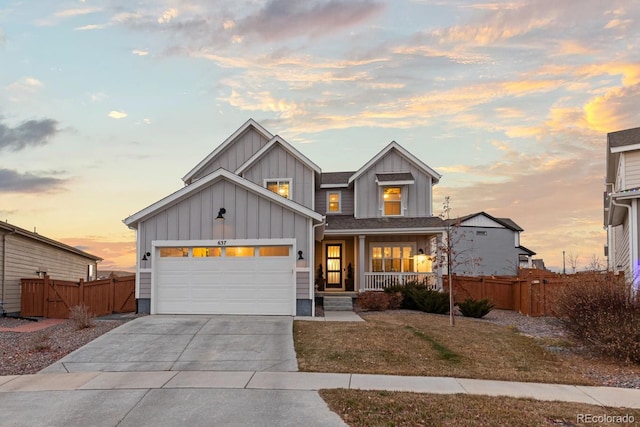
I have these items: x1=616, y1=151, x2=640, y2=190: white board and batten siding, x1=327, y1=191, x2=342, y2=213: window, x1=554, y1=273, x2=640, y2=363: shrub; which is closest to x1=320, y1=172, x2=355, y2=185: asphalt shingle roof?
x1=327, y1=191, x2=342, y2=213: window

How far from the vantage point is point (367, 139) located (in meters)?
25.4

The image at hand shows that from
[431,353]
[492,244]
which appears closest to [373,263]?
[431,353]

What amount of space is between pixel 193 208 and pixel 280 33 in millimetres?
7140

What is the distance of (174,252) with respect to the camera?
16109 mm

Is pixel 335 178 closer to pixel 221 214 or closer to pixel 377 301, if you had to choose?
pixel 377 301

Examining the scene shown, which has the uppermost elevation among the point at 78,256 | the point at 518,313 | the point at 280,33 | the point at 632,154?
the point at 280,33

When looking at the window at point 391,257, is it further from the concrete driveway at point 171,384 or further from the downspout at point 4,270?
the downspout at point 4,270

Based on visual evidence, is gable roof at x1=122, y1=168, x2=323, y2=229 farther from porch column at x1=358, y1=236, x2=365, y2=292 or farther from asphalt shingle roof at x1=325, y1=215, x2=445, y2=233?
porch column at x1=358, y1=236, x2=365, y2=292

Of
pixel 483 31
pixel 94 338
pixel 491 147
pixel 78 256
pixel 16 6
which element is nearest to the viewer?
pixel 94 338

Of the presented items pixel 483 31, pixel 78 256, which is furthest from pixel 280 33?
pixel 78 256

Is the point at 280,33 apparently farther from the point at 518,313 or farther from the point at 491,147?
the point at 518,313

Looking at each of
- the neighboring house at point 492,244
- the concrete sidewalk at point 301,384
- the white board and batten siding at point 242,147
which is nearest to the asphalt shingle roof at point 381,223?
the white board and batten siding at point 242,147

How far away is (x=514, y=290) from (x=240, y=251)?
459 inches

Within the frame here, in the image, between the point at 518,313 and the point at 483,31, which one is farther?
the point at 518,313
